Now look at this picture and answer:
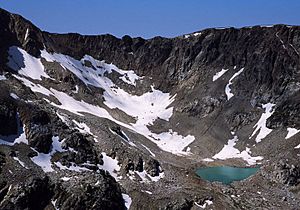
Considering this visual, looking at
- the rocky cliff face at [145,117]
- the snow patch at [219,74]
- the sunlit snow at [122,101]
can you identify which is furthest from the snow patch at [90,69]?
the snow patch at [219,74]

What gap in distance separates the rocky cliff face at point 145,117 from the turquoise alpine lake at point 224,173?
15.0 feet

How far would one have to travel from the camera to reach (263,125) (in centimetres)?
12362

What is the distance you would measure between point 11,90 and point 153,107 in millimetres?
74727

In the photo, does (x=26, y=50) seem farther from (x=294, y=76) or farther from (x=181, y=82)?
(x=294, y=76)

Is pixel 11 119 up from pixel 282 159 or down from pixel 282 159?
down

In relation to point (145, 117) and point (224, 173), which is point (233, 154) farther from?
point (145, 117)

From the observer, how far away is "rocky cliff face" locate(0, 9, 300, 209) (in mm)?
66625

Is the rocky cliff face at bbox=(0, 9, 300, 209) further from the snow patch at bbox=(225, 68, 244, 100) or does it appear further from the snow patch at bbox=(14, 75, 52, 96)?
the snow patch at bbox=(14, 75, 52, 96)

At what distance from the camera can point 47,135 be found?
73.0 metres

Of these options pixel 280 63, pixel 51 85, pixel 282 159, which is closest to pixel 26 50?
pixel 51 85

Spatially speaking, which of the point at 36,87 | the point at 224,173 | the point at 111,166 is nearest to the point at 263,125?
the point at 224,173

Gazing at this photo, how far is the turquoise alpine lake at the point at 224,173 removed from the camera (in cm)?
9388

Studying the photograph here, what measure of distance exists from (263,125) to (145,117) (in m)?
37.2

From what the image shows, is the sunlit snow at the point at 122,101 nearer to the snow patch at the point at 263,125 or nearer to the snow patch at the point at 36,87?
the snow patch at the point at 36,87
